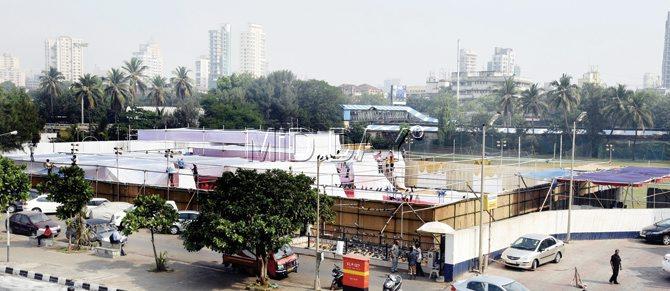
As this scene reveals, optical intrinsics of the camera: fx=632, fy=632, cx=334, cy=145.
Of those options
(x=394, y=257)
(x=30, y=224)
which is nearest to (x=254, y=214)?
(x=394, y=257)

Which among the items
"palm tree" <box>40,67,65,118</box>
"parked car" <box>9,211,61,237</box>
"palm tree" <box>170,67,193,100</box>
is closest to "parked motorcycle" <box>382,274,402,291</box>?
"parked car" <box>9,211,61,237</box>

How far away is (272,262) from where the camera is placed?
70.9 ft

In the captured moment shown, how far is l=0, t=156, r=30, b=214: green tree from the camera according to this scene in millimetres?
25594

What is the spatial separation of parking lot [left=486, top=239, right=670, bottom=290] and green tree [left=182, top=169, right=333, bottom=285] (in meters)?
7.94

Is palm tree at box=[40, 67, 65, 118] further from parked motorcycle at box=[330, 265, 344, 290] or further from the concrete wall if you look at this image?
parked motorcycle at box=[330, 265, 344, 290]

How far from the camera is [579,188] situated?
126 feet

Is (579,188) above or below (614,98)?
below

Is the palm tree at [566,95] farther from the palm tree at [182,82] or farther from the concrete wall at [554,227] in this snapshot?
the concrete wall at [554,227]

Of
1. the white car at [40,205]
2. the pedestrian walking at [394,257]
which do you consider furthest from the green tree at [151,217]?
the white car at [40,205]

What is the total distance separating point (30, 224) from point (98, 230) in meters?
3.65

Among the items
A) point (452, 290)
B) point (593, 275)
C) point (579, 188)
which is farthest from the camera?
point (579, 188)

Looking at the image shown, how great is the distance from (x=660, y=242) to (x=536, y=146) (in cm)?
6604

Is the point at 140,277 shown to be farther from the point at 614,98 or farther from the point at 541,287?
the point at 614,98

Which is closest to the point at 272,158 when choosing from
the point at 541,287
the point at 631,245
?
the point at 631,245
